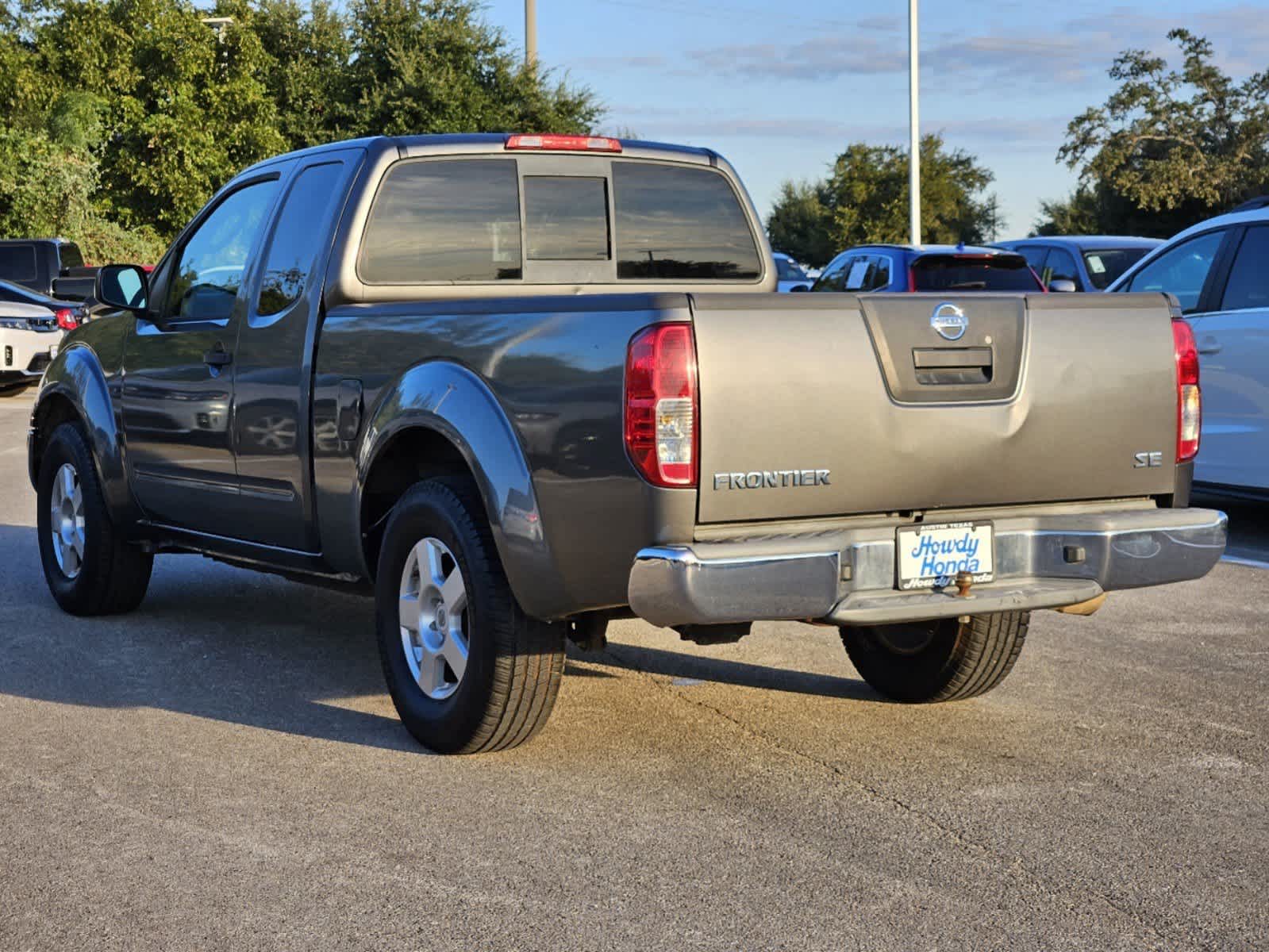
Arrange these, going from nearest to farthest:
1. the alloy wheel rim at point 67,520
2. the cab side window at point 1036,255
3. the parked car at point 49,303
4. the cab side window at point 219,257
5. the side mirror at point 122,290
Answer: the cab side window at point 219,257
the side mirror at point 122,290
the alloy wheel rim at point 67,520
the cab side window at point 1036,255
the parked car at point 49,303

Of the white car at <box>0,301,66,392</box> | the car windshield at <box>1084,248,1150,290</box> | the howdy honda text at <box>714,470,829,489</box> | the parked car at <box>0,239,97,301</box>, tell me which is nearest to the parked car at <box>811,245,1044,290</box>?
the car windshield at <box>1084,248,1150,290</box>

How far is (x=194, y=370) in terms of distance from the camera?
270 inches

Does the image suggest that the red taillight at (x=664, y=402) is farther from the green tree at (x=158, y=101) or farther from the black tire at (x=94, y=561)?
the green tree at (x=158, y=101)

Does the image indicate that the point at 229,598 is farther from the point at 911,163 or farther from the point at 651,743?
the point at 911,163

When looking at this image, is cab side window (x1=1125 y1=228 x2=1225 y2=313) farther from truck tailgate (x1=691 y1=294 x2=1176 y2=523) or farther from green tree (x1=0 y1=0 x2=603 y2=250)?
green tree (x1=0 y1=0 x2=603 y2=250)

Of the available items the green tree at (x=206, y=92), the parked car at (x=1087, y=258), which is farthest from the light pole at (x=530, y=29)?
the parked car at (x=1087, y=258)

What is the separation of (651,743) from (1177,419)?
1866 millimetres

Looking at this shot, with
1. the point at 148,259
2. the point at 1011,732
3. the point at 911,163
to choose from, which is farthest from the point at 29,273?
the point at 1011,732

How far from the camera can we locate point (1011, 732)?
18.9 feet

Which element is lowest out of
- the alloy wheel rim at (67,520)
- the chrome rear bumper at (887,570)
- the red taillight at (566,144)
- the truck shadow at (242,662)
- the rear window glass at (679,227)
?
the truck shadow at (242,662)

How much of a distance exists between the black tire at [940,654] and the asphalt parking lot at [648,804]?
0.08 m

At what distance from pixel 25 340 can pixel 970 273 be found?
13160mm

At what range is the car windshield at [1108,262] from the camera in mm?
16656

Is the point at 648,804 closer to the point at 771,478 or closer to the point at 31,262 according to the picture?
the point at 771,478
